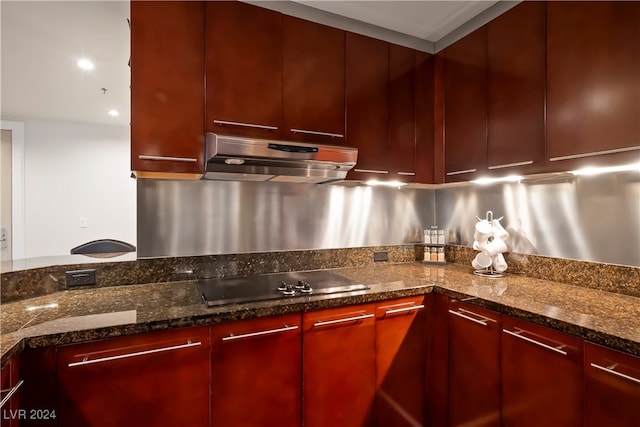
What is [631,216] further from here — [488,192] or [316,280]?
[316,280]

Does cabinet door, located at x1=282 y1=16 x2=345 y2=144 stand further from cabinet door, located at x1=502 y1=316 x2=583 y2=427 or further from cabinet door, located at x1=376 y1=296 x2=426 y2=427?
cabinet door, located at x1=502 y1=316 x2=583 y2=427

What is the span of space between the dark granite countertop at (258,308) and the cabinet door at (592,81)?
617mm

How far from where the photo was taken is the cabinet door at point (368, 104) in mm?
1908

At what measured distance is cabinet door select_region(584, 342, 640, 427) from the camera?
0.95 meters

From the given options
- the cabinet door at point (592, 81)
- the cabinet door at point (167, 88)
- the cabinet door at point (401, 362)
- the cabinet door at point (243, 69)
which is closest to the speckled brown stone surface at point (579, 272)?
the cabinet door at point (592, 81)

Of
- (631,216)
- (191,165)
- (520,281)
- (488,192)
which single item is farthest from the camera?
(488,192)

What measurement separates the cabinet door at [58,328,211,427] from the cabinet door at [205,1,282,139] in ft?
3.34

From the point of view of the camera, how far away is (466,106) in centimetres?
194

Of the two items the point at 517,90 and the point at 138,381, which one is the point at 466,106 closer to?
the point at 517,90

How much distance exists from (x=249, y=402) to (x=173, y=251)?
0.92 meters

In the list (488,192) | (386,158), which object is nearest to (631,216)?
(488,192)

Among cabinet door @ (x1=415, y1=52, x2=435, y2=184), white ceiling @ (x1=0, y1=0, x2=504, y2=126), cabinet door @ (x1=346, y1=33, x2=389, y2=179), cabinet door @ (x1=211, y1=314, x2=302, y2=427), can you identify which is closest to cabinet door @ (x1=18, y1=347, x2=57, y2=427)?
cabinet door @ (x1=211, y1=314, x2=302, y2=427)

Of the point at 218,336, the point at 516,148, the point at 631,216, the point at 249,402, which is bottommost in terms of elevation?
the point at 249,402

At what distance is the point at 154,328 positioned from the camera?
44.5 inches
